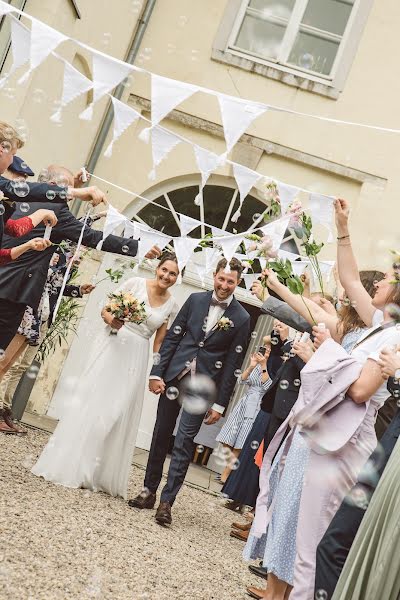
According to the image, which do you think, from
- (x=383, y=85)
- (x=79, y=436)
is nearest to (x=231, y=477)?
(x=79, y=436)

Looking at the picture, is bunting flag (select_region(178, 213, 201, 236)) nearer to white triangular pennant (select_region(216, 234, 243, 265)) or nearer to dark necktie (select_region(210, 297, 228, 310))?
white triangular pennant (select_region(216, 234, 243, 265))

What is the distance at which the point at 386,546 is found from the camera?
9.50 feet

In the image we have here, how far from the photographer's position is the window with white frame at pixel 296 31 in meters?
11.0

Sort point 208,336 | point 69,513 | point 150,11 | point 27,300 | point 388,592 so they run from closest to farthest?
point 388,592 < point 69,513 < point 27,300 < point 208,336 < point 150,11

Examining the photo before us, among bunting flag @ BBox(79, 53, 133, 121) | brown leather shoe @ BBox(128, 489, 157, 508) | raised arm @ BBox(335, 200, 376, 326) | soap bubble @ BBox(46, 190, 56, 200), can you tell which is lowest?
brown leather shoe @ BBox(128, 489, 157, 508)

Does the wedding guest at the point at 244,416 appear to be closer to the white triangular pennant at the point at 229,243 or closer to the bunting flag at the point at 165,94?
the white triangular pennant at the point at 229,243

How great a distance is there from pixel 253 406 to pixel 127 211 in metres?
3.70

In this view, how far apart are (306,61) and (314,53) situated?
0.16 m

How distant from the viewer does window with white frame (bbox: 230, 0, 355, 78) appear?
11.0 metres

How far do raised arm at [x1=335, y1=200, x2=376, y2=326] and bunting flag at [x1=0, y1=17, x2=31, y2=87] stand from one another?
87.0 inches

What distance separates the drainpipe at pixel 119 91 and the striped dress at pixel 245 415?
3.45 m

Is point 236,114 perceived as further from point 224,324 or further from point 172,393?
point 172,393

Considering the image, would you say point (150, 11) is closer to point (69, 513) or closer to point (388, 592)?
point (69, 513)

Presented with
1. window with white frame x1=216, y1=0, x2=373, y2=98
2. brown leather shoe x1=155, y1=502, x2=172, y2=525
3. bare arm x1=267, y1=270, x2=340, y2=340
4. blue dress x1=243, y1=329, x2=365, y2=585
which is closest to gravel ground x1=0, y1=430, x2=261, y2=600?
brown leather shoe x1=155, y1=502, x2=172, y2=525
